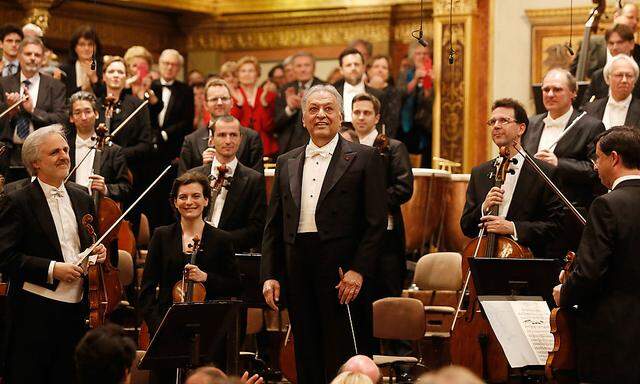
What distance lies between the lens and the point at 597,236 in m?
4.77

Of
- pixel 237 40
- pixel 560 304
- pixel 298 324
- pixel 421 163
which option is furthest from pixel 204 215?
pixel 237 40

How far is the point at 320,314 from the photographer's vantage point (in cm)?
541

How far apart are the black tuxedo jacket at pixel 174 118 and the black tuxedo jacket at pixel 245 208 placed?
2.37 meters

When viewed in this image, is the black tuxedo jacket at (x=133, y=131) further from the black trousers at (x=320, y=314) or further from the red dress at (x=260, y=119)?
the black trousers at (x=320, y=314)

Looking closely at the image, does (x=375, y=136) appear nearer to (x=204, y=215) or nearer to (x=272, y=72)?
(x=204, y=215)

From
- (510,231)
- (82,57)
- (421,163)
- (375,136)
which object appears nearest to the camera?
(510,231)

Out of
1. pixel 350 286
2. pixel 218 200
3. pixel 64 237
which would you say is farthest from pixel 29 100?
pixel 350 286

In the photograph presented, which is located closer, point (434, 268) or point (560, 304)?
point (560, 304)

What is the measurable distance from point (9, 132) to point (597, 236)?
167 inches

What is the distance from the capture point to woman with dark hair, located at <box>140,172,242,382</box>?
18.9 feet

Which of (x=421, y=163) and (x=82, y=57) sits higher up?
(x=82, y=57)

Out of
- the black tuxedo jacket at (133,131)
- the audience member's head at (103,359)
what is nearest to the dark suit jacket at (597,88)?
the black tuxedo jacket at (133,131)

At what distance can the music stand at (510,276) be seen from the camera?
5363 millimetres

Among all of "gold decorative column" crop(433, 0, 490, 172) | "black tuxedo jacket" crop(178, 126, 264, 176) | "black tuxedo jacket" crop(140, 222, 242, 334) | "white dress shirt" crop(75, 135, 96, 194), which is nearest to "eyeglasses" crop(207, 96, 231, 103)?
"black tuxedo jacket" crop(178, 126, 264, 176)
